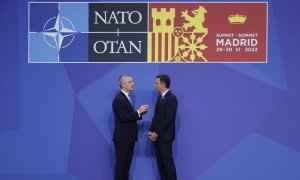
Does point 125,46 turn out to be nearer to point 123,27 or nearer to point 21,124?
point 123,27

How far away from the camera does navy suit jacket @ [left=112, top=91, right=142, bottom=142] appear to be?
461 cm

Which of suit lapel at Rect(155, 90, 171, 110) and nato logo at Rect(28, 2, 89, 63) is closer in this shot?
suit lapel at Rect(155, 90, 171, 110)

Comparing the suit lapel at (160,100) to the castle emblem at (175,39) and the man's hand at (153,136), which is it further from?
the castle emblem at (175,39)

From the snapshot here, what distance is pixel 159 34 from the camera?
16.8 ft

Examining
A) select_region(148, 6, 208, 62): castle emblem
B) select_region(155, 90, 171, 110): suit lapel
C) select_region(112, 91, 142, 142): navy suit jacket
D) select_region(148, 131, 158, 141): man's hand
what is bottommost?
select_region(148, 131, 158, 141): man's hand

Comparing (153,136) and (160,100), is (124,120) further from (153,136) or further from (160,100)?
(160,100)

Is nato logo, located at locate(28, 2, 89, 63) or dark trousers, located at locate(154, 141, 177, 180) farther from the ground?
nato logo, located at locate(28, 2, 89, 63)

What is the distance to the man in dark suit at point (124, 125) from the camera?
463 centimetres

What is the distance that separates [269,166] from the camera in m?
5.12

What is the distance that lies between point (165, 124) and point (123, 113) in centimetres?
49

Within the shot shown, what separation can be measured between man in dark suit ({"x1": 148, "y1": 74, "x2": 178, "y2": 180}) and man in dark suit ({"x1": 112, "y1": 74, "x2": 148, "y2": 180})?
19 centimetres

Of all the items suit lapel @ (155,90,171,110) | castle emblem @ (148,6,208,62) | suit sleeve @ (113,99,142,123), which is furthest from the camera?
castle emblem @ (148,6,208,62)

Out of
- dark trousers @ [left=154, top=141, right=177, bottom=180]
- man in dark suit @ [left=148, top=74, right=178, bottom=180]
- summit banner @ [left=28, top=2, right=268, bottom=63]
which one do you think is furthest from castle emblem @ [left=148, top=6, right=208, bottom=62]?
dark trousers @ [left=154, top=141, right=177, bottom=180]

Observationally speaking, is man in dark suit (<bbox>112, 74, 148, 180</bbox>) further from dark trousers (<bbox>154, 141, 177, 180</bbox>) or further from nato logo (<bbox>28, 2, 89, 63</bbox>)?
nato logo (<bbox>28, 2, 89, 63</bbox>)
